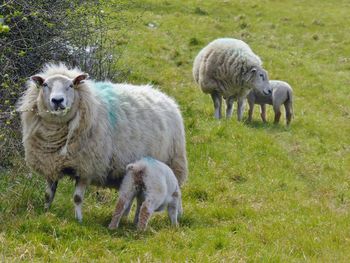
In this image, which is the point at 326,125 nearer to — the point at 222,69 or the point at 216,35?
the point at 222,69

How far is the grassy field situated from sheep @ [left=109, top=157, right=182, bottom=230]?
202 millimetres

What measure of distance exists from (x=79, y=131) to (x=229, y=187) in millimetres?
2971

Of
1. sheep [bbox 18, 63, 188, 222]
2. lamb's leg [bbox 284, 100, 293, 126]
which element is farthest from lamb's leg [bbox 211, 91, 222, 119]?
sheep [bbox 18, 63, 188, 222]

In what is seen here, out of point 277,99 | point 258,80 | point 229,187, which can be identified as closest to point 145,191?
point 229,187

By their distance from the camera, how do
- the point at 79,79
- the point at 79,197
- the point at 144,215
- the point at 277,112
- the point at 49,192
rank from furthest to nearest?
1. the point at 277,112
2. the point at 79,79
3. the point at 49,192
4. the point at 79,197
5. the point at 144,215

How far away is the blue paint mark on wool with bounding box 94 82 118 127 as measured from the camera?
772cm

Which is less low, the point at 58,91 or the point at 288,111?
the point at 58,91

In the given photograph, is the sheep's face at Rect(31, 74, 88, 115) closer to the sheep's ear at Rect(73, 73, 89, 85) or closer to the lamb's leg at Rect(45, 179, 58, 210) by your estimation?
the sheep's ear at Rect(73, 73, 89, 85)

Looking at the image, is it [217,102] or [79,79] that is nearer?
[79,79]

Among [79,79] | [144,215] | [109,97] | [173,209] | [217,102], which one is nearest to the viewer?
[144,215]

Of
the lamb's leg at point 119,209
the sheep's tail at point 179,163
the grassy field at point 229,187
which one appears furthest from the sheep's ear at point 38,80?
the sheep's tail at point 179,163

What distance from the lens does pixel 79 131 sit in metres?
7.28

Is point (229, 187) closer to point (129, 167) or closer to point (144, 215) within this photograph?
point (129, 167)

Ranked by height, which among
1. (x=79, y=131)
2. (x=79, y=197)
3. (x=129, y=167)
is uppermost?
(x=79, y=131)
